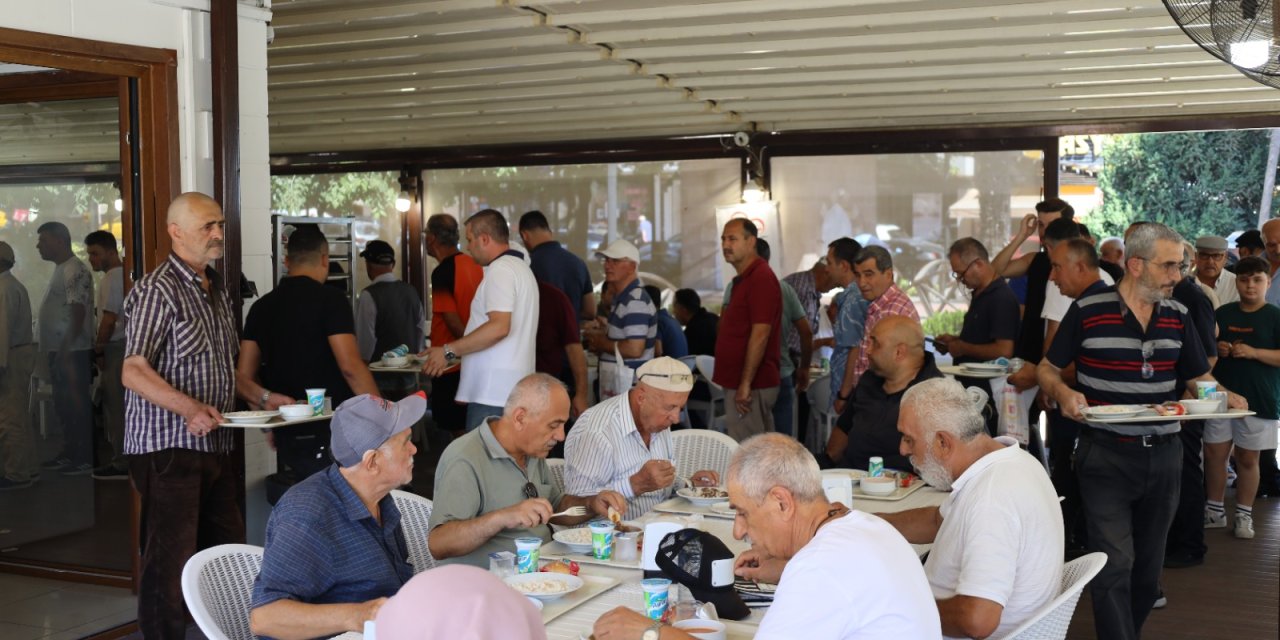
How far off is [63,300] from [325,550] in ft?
10.1

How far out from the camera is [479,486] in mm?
3584

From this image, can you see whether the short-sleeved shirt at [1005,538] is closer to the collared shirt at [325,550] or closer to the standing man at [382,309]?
the collared shirt at [325,550]

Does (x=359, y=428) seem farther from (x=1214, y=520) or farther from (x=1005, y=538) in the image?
(x=1214, y=520)

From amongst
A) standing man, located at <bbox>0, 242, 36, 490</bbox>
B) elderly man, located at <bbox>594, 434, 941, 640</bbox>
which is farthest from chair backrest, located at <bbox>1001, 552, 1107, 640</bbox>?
standing man, located at <bbox>0, 242, 36, 490</bbox>

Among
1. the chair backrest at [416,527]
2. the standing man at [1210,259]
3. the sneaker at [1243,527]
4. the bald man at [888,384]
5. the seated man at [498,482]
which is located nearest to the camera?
the seated man at [498,482]

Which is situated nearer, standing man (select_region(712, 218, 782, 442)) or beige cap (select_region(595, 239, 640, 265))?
standing man (select_region(712, 218, 782, 442))

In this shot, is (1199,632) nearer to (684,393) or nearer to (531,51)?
(684,393)

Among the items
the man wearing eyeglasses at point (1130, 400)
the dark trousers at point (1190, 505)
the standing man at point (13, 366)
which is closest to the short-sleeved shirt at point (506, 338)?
the standing man at point (13, 366)

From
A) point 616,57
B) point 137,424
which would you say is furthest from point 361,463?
point 616,57

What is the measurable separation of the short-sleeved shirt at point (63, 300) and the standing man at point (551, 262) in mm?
2963

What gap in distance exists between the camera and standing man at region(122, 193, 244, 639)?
4316 mm

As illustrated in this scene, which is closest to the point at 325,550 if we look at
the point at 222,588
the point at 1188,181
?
the point at 222,588

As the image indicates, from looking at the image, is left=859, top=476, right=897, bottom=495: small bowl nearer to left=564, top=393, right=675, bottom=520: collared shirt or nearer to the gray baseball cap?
left=564, top=393, right=675, bottom=520: collared shirt

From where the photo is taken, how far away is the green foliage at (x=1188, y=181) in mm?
22609
